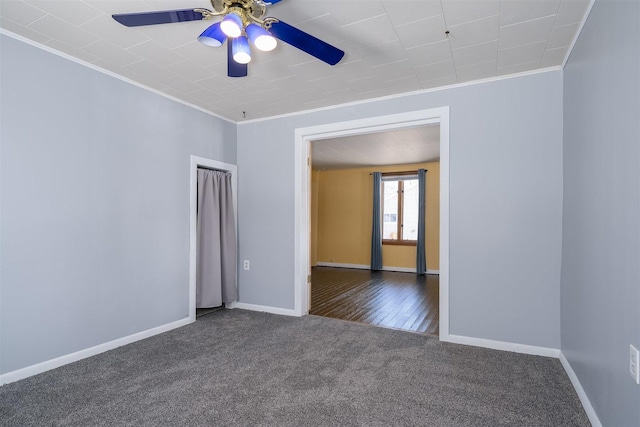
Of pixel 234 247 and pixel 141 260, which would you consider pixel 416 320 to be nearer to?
pixel 234 247

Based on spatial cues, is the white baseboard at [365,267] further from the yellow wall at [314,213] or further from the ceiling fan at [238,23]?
the ceiling fan at [238,23]

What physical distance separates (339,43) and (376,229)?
5.60 meters

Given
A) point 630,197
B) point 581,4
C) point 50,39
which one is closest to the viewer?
point 630,197

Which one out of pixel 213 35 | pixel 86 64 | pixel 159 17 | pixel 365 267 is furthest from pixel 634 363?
pixel 365 267

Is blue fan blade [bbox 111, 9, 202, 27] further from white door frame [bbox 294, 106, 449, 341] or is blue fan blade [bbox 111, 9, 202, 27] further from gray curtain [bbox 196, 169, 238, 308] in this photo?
gray curtain [bbox 196, 169, 238, 308]

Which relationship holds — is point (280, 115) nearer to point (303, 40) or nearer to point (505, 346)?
point (303, 40)

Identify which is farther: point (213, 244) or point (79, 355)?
point (213, 244)

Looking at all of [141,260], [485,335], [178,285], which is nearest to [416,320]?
[485,335]

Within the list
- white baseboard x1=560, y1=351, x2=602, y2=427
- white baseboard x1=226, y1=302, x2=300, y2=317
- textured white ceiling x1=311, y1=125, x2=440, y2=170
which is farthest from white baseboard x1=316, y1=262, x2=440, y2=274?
white baseboard x1=560, y1=351, x2=602, y2=427

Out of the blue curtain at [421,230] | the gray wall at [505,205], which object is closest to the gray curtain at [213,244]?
the gray wall at [505,205]

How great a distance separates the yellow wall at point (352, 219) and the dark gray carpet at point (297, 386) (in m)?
4.50

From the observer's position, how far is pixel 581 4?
1951mm

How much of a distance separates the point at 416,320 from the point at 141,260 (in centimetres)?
293

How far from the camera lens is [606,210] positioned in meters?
1.67
